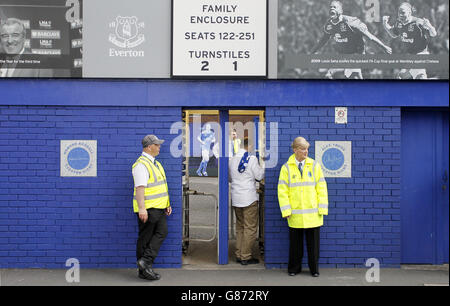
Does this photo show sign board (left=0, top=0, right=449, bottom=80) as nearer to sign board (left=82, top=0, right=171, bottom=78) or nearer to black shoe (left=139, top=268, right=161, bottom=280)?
sign board (left=82, top=0, right=171, bottom=78)

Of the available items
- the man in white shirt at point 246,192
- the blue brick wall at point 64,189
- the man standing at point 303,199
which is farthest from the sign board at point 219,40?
the man standing at point 303,199

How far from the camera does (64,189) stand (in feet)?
21.8

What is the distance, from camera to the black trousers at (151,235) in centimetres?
603

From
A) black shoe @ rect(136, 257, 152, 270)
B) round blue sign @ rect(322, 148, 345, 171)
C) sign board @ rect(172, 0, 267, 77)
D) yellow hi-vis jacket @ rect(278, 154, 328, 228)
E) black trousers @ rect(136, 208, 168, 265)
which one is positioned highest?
sign board @ rect(172, 0, 267, 77)

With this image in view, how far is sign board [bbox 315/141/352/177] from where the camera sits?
22.0 feet

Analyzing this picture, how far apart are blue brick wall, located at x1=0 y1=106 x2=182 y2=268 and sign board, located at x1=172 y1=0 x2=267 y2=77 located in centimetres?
80

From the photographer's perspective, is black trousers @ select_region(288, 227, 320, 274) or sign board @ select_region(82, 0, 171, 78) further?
sign board @ select_region(82, 0, 171, 78)

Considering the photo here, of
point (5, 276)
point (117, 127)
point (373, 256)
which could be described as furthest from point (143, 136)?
point (373, 256)

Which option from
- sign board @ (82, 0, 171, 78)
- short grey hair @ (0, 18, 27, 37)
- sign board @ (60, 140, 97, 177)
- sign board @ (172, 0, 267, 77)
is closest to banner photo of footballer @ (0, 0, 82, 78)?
short grey hair @ (0, 18, 27, 37)

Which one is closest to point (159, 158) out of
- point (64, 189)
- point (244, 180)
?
point (244, 180)

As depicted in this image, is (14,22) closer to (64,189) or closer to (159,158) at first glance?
(64,189)

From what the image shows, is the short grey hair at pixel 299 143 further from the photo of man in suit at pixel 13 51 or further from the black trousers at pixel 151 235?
the photo of man in suit at pixel 13 51

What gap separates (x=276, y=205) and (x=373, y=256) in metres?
1.63
